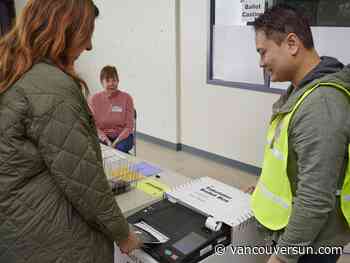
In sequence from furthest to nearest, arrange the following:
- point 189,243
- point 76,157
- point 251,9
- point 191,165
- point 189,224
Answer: point 191,165
point 251,9
point 189,224
point 189,243
point 76,157

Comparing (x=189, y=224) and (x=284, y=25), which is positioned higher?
(x=284, y=25)

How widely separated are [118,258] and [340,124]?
2.96ft

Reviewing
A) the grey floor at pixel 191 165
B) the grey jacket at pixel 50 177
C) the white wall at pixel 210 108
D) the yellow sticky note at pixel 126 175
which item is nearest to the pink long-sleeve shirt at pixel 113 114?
the grey floor at pixel 191 165

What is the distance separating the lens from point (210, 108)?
12.5 feet

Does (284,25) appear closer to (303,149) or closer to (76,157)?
(303,149)

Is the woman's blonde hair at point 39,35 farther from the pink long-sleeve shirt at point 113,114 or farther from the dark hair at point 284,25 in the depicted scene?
the pink long-sleeve shirt at point 113,114

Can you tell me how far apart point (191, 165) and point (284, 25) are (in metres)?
2.83

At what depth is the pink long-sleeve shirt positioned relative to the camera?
2.98 m

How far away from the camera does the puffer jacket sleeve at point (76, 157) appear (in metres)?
0.87

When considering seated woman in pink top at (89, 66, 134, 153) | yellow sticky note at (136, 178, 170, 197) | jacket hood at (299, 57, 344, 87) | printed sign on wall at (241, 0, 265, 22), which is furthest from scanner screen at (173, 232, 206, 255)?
printed sign on wall at (241, 0, 265, 22)

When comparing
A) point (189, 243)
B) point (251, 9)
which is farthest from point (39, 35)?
point (251, 9)

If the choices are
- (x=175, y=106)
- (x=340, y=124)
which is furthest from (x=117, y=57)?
(x=340, y=124)

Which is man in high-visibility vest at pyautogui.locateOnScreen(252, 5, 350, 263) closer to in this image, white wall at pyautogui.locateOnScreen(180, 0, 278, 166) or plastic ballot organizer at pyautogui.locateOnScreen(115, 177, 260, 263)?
plastic ballot organizer at pyautogui.locateOnScreen(115, 177, 260, 263)

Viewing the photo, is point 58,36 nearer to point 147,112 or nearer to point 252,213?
point 252,213
